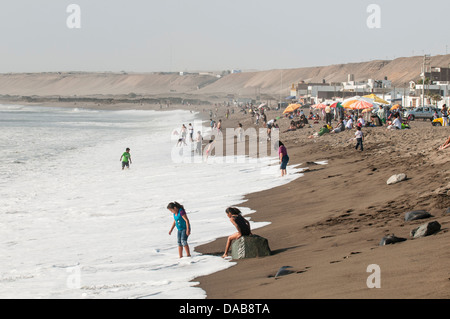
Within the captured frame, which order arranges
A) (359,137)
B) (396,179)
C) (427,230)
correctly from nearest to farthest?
(427,230), (396,179), (359,137)

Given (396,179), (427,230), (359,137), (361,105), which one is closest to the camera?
(427,230)

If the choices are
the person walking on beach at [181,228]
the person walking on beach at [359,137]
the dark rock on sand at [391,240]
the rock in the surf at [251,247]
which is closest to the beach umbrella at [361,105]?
the person walking on beach at [359,137]

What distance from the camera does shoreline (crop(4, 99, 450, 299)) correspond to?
24.5ft

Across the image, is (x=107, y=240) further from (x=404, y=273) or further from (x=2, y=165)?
(x=2, y=165)

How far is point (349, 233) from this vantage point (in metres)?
11.0

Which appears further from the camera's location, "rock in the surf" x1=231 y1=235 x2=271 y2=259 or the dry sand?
"rock in the surf" x1=231 y1=235 x2=271 y2=259

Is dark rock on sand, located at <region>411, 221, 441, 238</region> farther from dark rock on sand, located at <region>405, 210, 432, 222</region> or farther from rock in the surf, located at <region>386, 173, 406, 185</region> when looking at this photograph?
rock in the surf, located at <region>386, 173, 406, 185</region>

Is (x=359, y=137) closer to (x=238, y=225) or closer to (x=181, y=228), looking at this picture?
(x=181, y=228)

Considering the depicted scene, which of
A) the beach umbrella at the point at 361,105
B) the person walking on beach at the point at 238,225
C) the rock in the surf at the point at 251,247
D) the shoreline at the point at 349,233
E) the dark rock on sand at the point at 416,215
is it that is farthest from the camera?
the beach umbrella at the point at 361,105

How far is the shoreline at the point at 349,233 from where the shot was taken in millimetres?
7473

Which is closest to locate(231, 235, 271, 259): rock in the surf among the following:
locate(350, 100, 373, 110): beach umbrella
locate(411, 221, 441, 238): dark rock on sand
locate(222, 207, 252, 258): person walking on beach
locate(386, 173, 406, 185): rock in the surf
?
locate(222, 207, 252, 258): person walking on beach

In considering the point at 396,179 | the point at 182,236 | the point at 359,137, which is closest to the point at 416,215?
the point at 182,236

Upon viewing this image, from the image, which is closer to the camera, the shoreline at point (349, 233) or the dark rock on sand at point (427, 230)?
the shoreline at point (349, 233)

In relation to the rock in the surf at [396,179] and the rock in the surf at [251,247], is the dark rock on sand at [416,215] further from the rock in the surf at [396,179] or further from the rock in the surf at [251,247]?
→ the rock in the surf at [396,179]
